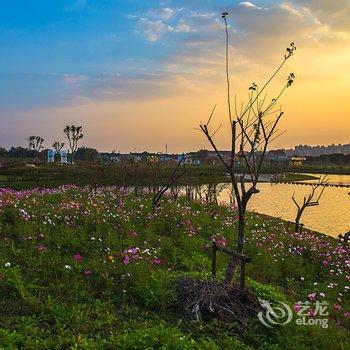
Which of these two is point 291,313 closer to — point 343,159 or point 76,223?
point 76,223

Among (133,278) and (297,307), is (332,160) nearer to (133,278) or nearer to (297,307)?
(297,307)

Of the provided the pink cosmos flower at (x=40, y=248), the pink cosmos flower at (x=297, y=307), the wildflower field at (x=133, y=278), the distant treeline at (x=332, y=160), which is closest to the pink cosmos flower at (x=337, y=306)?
the wildflower field at (x=133, y=278)

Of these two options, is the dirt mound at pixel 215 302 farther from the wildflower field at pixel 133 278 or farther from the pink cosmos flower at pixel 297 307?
the pink cosmos flower at pixel 297 307

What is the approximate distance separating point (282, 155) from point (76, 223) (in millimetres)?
184752

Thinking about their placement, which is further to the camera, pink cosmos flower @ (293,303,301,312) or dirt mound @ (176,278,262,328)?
pink cosmos flower @ (293,303,301,312)

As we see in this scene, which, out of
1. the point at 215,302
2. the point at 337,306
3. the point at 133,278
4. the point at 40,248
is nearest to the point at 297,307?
the point at 337,306

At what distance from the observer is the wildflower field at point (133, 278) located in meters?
A: 4.99

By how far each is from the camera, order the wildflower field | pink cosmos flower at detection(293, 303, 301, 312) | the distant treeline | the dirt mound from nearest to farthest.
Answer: the wildflower field → the dirt mound → pink cosmos flower at detection(293, 303, 301, 312) → the distant treeline

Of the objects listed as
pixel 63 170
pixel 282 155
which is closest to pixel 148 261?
pixel 63 170

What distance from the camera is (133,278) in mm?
6559

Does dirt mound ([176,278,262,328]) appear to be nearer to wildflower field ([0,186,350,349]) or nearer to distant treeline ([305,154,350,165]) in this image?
wildflower field ([0,186,350,349])

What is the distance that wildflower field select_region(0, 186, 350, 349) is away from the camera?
4.99 m

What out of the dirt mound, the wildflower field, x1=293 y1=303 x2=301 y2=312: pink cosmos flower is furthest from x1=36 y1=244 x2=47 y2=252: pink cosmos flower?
x1=293 y1=303 x2=301 y2=312: pink cosmos flower

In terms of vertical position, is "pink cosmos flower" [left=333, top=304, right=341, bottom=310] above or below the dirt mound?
below
